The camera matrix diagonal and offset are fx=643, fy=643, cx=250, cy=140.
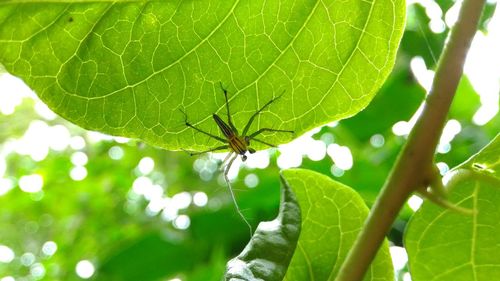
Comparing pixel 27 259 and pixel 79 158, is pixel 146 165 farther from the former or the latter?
pixel 27 259

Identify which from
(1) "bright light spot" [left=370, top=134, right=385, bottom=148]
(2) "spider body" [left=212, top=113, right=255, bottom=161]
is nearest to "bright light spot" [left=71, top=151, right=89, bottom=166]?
(1) "bright light spot" [left=370, top=134, right=385, bottom=148]

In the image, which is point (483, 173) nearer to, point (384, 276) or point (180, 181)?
point (384, 276)

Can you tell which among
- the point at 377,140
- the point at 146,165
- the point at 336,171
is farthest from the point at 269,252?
the point at 146,165

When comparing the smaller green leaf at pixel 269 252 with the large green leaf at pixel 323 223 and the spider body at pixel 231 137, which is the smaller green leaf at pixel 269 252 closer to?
the large green leaf at pixel 323 223

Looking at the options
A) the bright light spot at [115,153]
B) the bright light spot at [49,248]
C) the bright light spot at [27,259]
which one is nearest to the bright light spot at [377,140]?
the bright light spot at [115,153]

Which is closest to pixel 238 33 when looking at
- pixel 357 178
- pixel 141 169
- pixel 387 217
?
pixel 387 217

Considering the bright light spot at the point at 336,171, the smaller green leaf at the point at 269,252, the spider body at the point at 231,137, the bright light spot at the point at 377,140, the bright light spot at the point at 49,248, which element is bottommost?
the smaller green leaf at the point at 269,252

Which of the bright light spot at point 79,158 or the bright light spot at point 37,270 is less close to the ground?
the bright light spot at point 79,158
